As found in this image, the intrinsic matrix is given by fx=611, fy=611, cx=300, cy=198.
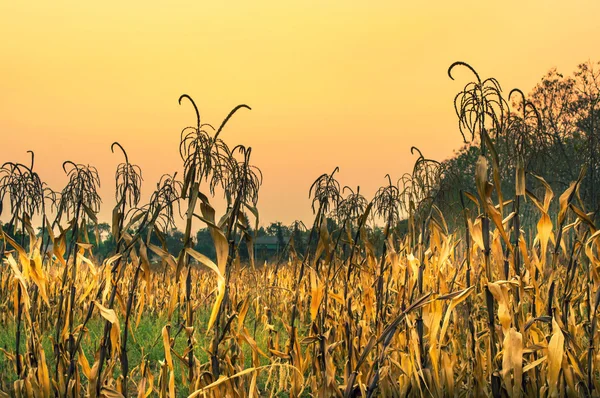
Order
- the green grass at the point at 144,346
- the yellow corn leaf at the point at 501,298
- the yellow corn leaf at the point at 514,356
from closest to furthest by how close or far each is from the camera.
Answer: the yellow corn leaf at the point at 501,298 < the yellow corn leaf at the point at 514,356 < the green grass at the point at 144,346

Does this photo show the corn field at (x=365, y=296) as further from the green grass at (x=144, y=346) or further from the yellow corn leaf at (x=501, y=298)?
the green grass at (x=144, y=346)

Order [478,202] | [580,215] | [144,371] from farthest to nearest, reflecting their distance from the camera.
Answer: [144,371]
[580,215]
[478,202]

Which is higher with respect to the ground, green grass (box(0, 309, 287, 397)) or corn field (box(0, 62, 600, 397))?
corn field (box(0, 62, 600, 397))

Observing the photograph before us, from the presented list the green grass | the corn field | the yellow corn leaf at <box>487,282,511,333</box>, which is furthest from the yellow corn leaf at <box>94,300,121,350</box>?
the green grass

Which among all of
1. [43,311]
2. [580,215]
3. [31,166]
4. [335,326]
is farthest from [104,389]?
[43,311]

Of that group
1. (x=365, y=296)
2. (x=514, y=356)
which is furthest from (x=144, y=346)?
(x=514, y=356)

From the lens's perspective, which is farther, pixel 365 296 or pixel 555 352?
pixel 365 296

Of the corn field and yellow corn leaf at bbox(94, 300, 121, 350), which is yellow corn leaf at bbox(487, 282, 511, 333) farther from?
yellow corn leaf at bbox(94, 300, 121, 350)

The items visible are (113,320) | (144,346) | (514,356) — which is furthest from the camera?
(144,346)

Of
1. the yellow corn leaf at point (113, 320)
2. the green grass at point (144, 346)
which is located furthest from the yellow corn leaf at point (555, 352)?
the green grass at point (144, 346)

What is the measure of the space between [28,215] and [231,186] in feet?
4.74

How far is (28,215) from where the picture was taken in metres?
3.52

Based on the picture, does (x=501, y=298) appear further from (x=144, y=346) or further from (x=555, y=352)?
(x=144, y=346)

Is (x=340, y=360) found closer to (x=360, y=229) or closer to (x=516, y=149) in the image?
(x=360, y=229)
